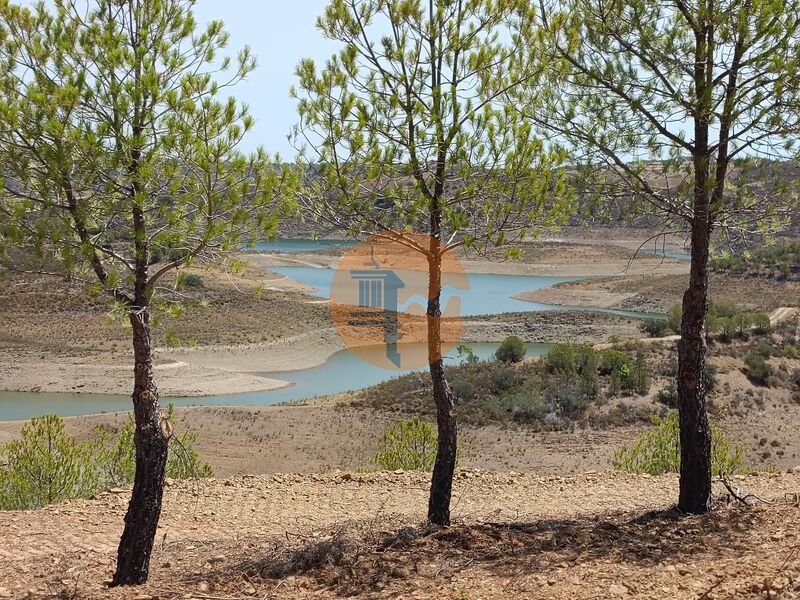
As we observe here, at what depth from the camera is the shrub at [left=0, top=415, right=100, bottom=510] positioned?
453 inches

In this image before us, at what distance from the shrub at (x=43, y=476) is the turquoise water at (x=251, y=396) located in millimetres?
15614

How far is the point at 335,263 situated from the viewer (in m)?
72.8

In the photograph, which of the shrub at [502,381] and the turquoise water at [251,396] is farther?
the turquoise water at [251,396]

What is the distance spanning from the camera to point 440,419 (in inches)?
304

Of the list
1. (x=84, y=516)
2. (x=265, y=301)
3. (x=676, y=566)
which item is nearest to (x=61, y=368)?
(x=265, y=301)

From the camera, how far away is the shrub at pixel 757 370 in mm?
25688

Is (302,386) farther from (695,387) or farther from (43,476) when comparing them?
(695,387)

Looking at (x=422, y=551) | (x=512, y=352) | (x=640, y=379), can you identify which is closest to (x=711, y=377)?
(x=640, y=379)

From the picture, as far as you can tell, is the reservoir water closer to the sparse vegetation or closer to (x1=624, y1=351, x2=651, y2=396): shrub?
the sparse vegetation

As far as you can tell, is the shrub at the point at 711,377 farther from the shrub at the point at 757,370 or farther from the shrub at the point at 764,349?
the shrub at the point at 764,349

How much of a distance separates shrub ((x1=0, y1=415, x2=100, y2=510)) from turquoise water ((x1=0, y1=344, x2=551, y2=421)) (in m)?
15.6

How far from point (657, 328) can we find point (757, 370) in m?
13.5

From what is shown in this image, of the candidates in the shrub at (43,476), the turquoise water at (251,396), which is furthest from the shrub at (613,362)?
the shrub at (43,476)

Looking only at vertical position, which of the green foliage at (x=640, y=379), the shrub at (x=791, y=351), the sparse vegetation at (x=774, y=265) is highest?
the sparse vegetation at (x=774, y=265)
